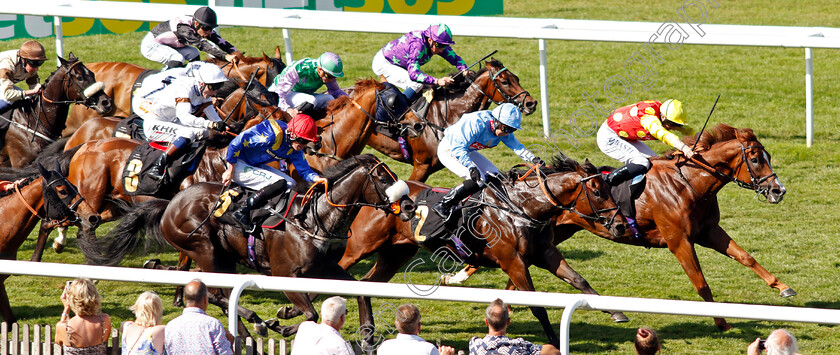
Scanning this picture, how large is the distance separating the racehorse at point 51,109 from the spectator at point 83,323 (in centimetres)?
450

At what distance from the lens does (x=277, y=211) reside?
659cm

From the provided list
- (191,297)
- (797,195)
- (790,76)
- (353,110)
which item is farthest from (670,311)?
(790,76)

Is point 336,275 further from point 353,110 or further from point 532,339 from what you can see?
point 353,110

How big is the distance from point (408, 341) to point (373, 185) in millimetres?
2124

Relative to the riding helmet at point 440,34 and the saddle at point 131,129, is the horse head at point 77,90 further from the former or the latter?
the riding helmet at point 440,34

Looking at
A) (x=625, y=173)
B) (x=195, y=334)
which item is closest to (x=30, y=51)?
(x=625, y=173)

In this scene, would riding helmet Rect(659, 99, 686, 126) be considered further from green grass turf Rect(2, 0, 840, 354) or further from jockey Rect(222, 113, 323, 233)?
jockey Rect(222, 113, 323, 233)

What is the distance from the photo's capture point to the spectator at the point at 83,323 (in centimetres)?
465

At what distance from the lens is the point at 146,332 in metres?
4.46

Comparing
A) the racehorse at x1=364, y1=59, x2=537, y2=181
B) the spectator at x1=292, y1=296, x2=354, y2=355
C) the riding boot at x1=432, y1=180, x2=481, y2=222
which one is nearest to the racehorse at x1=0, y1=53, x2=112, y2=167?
the racehorse at x1=364, y1=59, x2=537, y2=181

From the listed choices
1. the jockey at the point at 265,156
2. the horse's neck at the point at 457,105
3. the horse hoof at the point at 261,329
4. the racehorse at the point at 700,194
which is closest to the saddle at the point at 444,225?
the jockey at the point at 265,156

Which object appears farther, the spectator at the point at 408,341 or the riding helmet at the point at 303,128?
the riding helmet at the point at 303,128

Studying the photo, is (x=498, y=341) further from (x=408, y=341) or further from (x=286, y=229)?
(x=286, y=229)

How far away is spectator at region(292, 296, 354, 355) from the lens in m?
4.42
